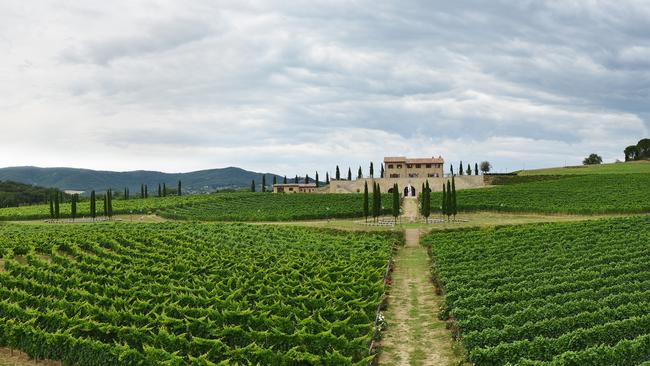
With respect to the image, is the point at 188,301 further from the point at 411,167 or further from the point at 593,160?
the point at 593,160

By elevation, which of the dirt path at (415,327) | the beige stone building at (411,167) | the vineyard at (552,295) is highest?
the beige stone building at (411,167)

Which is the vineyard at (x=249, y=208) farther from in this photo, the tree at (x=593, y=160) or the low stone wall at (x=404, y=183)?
the tree at (x=593, y=160)

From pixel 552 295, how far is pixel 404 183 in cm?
6658

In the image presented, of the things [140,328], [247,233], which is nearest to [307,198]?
[247,233]

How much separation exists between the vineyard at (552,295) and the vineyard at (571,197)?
61.8 feet

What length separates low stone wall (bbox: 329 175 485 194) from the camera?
89.9 meters

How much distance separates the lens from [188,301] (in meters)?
23.1

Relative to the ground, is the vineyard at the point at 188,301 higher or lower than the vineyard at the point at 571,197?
lower

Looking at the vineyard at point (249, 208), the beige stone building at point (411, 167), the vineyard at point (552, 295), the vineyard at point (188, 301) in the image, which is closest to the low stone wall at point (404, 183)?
the beige stone building at point (411, 167)

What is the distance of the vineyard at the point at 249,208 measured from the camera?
66163 mm

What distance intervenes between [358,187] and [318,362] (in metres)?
80.9

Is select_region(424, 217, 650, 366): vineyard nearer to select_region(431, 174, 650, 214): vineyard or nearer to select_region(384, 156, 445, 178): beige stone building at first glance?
select_region(431, 174, 650, 214): vineyard

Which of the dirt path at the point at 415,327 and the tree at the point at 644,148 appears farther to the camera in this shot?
the tree at the point at 644,148

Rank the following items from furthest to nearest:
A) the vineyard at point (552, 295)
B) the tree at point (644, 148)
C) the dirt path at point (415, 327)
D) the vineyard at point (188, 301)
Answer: the tree at point (644, 148), the dirt path at point (415, 327), the vineyard at point (188, 301), the vineyard at point (552, 295)
